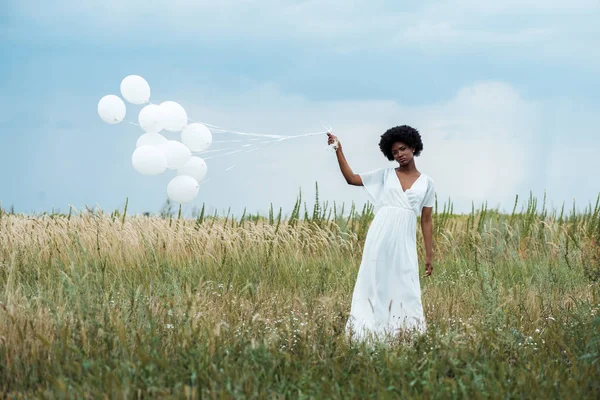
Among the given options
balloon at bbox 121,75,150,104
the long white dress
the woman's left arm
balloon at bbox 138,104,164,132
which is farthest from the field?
balloon at bbox 121,75,150,104

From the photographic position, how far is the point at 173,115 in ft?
25.5

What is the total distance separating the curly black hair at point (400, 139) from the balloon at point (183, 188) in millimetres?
2970

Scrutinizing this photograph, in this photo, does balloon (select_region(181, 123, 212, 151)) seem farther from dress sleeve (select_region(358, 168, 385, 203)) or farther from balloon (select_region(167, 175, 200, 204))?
dress sleeve (select_region(358, 168, 385, 203))

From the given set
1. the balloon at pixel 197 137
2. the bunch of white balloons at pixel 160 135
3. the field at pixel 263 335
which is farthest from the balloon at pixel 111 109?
the field at pixel 263 335

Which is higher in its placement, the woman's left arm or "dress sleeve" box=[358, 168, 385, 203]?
"dress sleeve" box=[358, 168, 385, 203]

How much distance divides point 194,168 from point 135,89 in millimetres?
1172

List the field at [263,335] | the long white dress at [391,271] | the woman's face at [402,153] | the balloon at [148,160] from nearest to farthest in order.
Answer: the field at [263,335] → the long white dress at [391,271] → the woman's face at [402,153] → the balloon at [148,160]

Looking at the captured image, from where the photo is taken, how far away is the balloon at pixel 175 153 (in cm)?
791

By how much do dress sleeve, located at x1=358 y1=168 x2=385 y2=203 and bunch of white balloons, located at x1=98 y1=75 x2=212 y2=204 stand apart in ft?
9.07

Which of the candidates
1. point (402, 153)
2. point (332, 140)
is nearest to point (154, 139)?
point (332, 140)

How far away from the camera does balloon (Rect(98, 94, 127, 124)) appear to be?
25.4 ft

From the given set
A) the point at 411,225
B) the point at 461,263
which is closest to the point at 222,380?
the point at 411,225

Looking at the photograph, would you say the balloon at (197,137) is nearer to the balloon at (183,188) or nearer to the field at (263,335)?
the balloon at (183,188)

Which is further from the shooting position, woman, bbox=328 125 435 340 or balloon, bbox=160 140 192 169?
balloon, bbox=160 140 192 169
